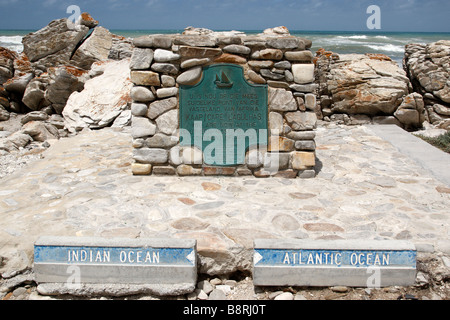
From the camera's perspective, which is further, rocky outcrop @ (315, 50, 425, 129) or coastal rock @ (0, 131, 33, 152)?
rocky outcrop @ (315, 50, 425, 129)

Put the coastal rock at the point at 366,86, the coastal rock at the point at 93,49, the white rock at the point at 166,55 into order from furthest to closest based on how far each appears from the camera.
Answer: the coastal rock at the point at 93,49, the coastal rock at the point at 366,86, the white rock at the point at 166,55

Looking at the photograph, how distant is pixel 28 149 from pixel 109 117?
4.49ft

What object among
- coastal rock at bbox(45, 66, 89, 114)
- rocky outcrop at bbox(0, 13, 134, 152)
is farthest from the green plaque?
coastal rock at bbox(45, 66, 89, 114)

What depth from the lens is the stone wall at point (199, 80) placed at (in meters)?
4.11

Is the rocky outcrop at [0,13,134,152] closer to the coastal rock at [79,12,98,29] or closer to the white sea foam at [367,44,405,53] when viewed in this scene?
the coastal rock at [79,12,98,29]

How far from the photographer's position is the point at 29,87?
29.0 ft

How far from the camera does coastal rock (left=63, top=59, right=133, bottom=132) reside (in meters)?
6.93

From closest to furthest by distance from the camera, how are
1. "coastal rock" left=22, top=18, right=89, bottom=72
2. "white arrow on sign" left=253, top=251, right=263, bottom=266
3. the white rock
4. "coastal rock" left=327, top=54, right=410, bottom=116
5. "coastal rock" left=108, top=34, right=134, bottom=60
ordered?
1. "white arrow on sign" left=253, top=251, right=263, bottom=266
2. the white rock
3. "coastal rock" left=327, top=54, right=410, bottom=116
4. "coastal rock" left=108, top=34, right=134, bottom=60
5. "coastal rock" left=22, top=18, right=89, bottom=72

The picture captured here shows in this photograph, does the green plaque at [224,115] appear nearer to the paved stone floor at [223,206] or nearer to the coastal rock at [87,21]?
the paved stone floor at [223,206]

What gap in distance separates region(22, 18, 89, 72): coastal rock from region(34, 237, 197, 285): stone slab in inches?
316

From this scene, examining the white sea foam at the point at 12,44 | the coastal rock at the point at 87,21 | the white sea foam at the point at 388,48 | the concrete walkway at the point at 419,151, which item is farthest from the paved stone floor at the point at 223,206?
the white sea foam at the point at 12,44

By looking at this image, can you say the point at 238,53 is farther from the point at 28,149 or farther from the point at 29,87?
the point at 29,87

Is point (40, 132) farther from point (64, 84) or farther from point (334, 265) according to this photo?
point (334, 265)

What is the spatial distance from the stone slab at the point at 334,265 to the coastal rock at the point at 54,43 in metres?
8.67
